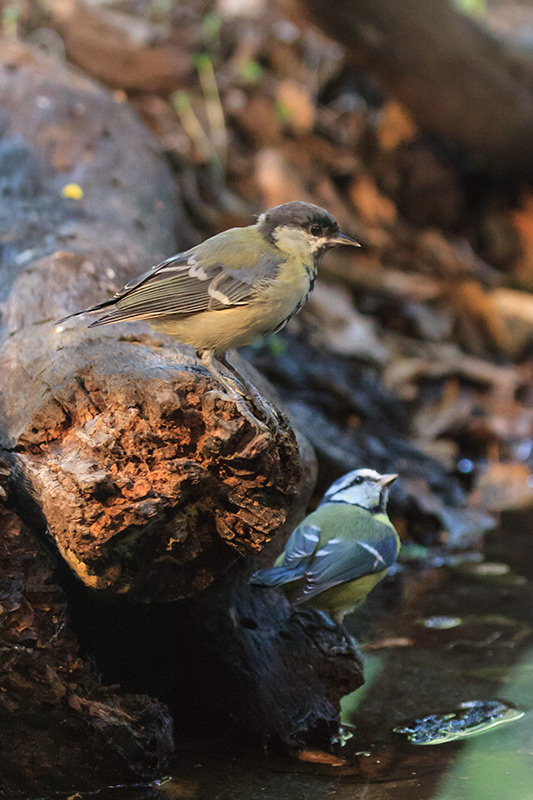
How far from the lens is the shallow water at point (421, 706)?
8.22 ft

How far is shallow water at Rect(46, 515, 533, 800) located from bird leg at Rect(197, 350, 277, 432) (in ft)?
3.42

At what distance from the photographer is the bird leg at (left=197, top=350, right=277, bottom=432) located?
240cm

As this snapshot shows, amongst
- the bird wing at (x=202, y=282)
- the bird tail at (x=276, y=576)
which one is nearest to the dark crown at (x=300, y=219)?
the bird wing at (x=202, y=282)

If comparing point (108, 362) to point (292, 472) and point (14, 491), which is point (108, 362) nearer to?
point (14, 491)

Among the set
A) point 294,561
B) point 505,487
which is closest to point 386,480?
point 294,561

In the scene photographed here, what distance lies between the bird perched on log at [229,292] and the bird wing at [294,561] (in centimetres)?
58

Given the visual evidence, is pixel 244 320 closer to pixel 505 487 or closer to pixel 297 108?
pixel 505 487

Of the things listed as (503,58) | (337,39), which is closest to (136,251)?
(337,39)

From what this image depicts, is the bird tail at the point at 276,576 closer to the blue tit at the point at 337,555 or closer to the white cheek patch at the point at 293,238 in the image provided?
the blue tit at the point at 337,555

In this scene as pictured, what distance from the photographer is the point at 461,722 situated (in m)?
2.96

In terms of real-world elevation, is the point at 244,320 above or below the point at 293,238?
below

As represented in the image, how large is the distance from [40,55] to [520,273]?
5.08 m

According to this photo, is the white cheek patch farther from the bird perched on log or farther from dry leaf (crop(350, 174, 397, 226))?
dry leaf (crop(350, 174, 397, 226))

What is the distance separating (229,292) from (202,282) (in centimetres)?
11
